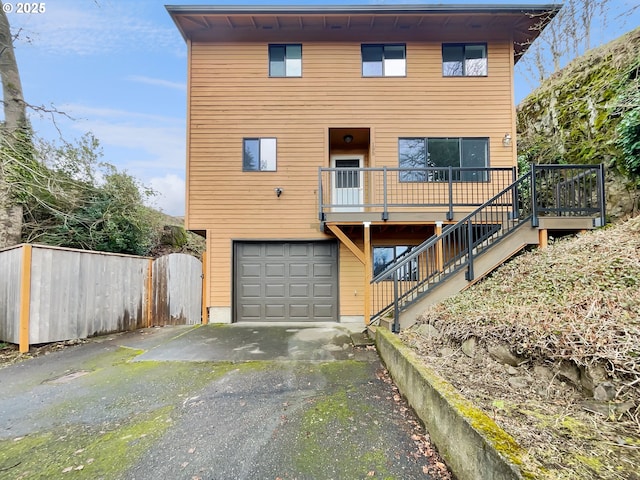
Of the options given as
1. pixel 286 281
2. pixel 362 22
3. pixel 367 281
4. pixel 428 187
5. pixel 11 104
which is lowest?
pixel 286 281

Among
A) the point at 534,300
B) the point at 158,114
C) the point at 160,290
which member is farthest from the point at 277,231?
the point at 158,114

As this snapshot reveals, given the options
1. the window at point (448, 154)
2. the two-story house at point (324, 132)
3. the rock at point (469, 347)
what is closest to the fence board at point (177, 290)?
the two-story house at point (324, 132)

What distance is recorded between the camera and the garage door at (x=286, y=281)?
7.64m

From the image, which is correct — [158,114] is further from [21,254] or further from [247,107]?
[21,254]

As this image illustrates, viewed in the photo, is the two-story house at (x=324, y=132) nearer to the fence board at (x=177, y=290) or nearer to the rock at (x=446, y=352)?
the fence board at (x=177, y=290)

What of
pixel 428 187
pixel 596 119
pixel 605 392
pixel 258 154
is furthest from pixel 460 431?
→ pixel 596 119

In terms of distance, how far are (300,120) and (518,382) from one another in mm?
7383

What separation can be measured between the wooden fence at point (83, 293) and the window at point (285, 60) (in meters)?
5.98

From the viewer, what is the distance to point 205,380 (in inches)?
155

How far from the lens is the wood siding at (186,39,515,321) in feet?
25.2

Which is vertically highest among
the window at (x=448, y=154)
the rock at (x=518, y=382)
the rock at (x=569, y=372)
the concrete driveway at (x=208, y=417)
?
the window at (x=448, y=154)

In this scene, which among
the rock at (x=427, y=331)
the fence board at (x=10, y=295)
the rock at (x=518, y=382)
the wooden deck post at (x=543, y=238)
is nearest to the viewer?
the rock at (x=518, y=382)

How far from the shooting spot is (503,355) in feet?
10.4

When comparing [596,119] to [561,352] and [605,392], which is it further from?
[605,392]
